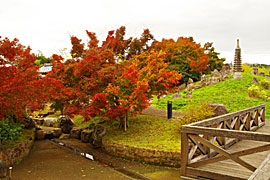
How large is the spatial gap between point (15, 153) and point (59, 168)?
189 cm

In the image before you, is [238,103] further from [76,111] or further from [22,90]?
[22,90]

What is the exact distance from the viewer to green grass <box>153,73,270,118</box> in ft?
A: 52.1

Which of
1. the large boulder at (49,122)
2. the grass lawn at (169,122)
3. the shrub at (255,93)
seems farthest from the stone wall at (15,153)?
the shrub at (255,93)

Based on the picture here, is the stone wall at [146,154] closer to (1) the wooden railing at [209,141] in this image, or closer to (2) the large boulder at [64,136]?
(1) the wooden railing at [209,141]

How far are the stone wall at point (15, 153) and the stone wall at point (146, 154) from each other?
3242 mm

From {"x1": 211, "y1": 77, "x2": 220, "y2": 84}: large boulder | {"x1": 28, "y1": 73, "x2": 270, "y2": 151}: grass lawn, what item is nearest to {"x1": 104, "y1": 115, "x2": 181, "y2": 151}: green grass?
{"x1": 28, "y1": 73, "x2": 270, "y2": 151}: grass lawn

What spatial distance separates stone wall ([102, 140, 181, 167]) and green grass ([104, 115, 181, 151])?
8.4 inches

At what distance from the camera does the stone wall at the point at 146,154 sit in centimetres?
802

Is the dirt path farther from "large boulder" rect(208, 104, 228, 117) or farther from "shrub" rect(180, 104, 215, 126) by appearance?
"large boulder" rect(208, 104, 228, 117)

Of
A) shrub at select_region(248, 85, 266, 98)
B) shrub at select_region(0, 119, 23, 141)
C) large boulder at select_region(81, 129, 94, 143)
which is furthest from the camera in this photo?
shrub at select_region(248, 85, 266, 98)

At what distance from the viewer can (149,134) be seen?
1024cm

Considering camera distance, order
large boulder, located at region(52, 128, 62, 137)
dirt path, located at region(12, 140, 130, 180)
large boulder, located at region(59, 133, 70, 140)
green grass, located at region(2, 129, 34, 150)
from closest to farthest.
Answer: dirt path, located at region(12, 140, 130, 180) < green grass, located at region(2, 129, 34, 150) < large boulder, located at region(59, 133, 70, 140) < large boulder, located at region(52, 128, 62, 137)

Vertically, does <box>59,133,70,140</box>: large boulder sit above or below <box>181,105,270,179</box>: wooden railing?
below

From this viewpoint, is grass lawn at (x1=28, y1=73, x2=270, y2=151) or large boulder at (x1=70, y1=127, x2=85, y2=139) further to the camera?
large boulder at (x1=70, y1=127, x2=85, y2=139)
